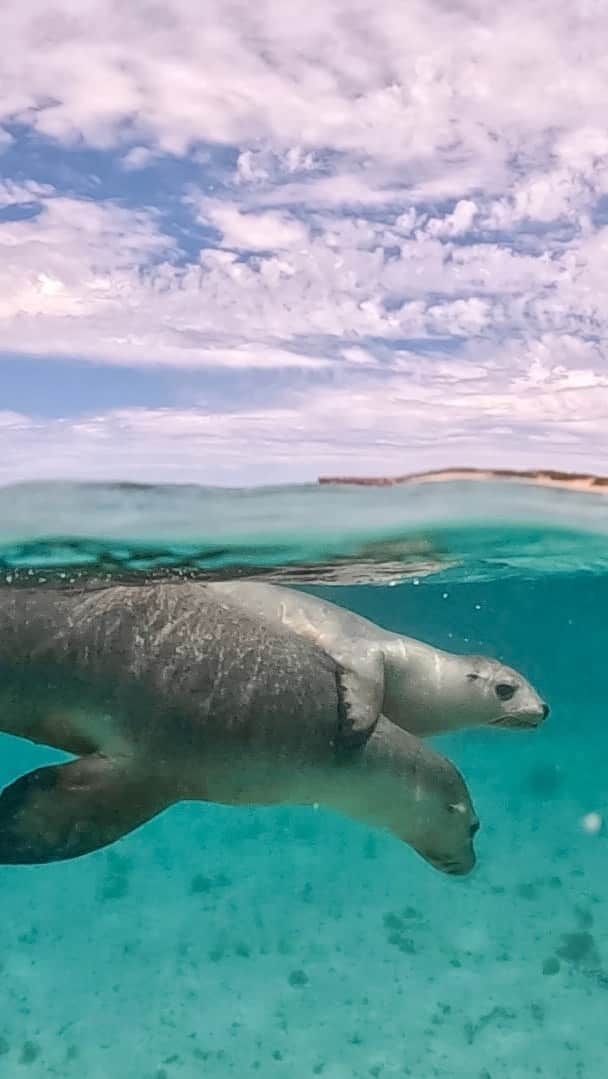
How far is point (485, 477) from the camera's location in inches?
444

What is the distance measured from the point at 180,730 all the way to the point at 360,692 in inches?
51.0

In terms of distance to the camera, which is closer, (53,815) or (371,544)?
(53,815)

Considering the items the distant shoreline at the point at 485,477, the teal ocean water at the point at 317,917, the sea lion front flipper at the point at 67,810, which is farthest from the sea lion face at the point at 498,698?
the distant shoreline at the point at 485,477

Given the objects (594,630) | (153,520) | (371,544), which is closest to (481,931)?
(371,544)

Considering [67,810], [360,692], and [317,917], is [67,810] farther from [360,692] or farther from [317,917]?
[317,917]

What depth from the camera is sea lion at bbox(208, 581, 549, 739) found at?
24.0ft

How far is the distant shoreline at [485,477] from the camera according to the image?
10.9 meters

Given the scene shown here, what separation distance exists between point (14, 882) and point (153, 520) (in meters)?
12.1

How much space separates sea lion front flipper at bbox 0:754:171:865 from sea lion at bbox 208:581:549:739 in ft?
6.32

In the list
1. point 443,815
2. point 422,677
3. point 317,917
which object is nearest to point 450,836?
point 443,815

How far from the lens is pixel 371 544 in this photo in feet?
46.0

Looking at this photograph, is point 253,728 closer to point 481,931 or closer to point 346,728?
point 346,728

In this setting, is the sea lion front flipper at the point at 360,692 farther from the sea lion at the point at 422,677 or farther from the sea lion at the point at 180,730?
the sea lion at the point at 422,677

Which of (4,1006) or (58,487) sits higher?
(58,487)
